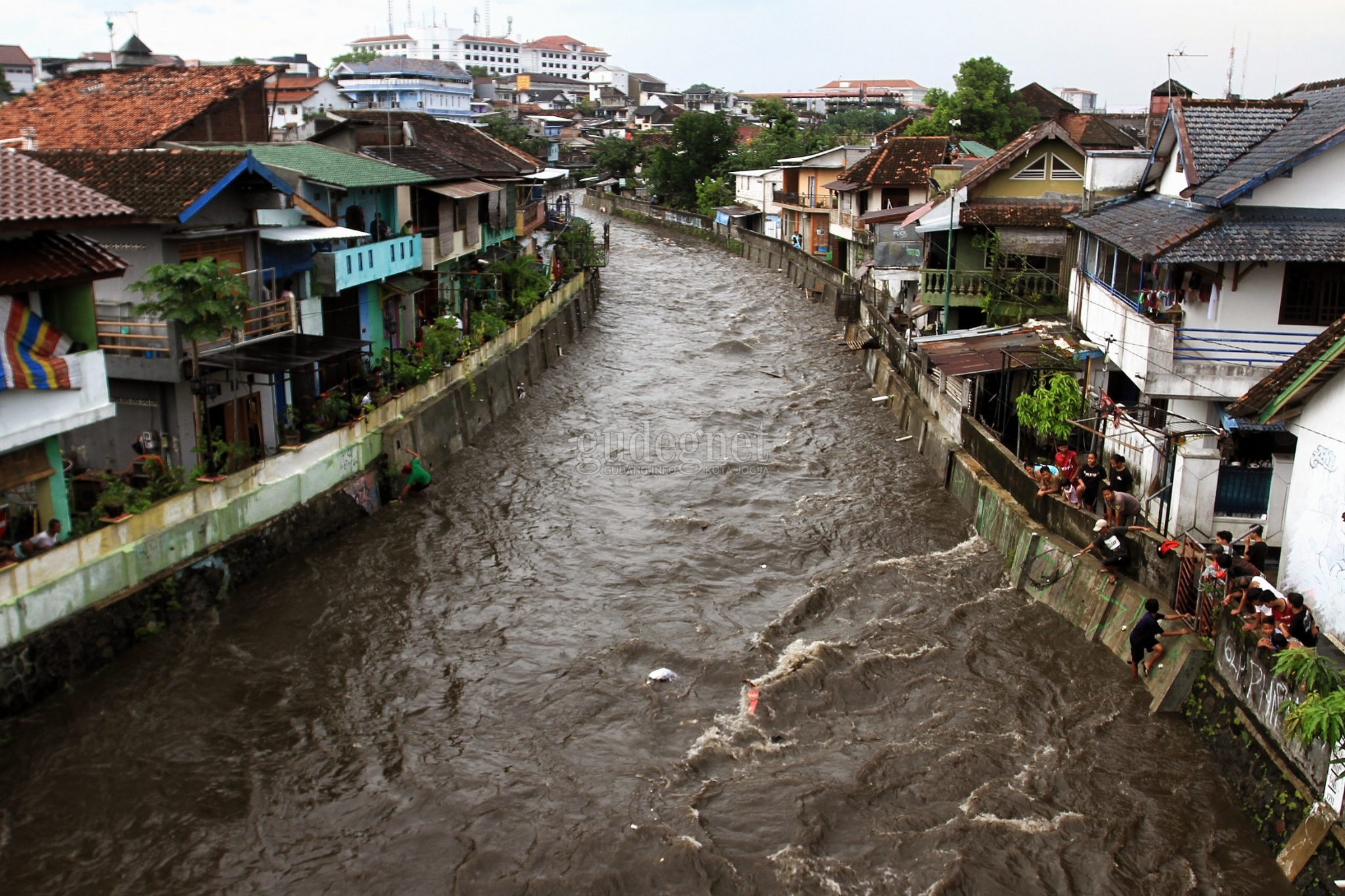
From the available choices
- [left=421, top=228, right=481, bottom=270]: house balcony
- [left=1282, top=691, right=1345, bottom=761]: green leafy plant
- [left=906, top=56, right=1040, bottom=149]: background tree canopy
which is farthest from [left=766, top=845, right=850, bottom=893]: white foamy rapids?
[left=906, top=56, right=1040, bottom=149]: background tree canopy

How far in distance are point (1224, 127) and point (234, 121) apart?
2511 cm

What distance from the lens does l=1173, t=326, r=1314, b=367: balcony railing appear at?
59.0 feet

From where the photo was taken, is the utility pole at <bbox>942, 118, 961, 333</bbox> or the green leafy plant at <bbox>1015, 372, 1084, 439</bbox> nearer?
the green leafy plant at <bbox>1015, 372, 1084, 439</bbox>

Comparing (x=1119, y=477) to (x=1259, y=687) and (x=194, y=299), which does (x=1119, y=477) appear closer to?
(x=1259, y=687)

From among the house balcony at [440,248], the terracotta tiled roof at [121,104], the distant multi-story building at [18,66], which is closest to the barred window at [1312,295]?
the house balcony at [440,248]

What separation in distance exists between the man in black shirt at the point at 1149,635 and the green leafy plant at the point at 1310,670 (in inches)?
132

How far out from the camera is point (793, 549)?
71.6 feet

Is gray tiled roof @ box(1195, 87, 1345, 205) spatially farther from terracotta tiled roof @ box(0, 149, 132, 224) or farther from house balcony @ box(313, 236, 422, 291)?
house balcony @ box(313, 236, 422, 291)

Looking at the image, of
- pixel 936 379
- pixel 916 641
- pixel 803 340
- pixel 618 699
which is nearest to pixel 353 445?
pixel 618 699

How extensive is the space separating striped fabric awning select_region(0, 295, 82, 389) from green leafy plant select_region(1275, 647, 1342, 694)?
15.9 meters

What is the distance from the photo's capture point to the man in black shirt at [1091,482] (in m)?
19.1

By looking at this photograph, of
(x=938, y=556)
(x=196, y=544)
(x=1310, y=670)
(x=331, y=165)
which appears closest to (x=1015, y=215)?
(x=938, y=556)

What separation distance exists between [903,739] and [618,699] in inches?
156

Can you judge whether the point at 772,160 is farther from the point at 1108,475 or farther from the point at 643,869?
the point at 643,869
